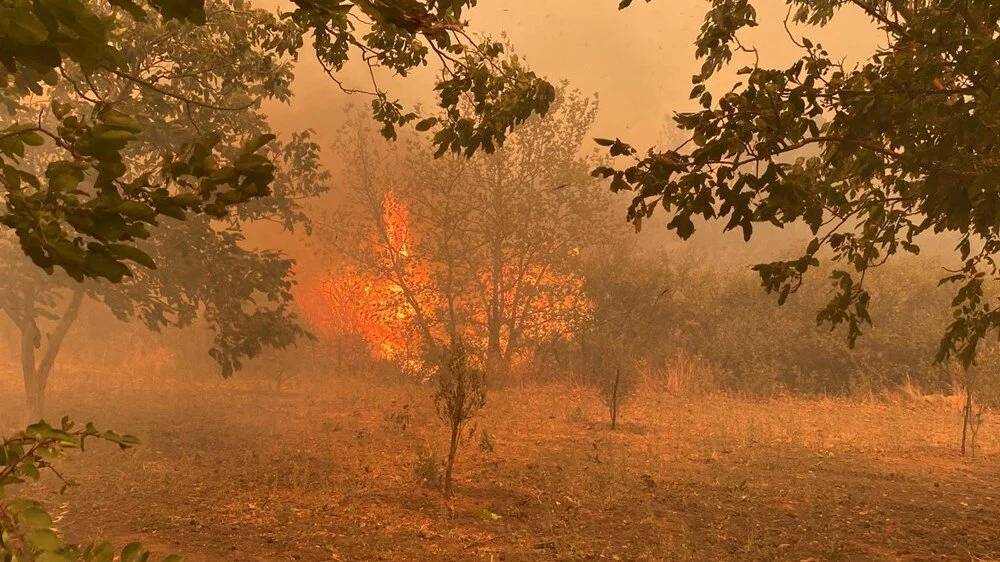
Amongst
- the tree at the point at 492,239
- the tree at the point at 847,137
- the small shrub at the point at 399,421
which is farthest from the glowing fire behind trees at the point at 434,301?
the tree at the point at 847,137

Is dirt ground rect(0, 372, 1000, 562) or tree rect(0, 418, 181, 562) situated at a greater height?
tree rect(0, 418, 181, 562)

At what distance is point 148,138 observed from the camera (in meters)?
10.0

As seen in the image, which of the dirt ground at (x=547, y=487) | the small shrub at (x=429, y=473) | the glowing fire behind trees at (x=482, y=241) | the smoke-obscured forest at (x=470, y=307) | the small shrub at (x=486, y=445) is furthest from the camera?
the glowing fire behind trees at (x=482, y=241)

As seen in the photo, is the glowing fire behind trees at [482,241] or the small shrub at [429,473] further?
the glowing fire behind trees at [482,241]

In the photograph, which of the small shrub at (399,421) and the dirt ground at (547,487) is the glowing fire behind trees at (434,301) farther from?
the small shrub at (399,421)

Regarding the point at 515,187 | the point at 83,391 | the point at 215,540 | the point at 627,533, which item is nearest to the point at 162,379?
the point at 83,391

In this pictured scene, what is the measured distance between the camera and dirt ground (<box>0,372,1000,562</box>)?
7.22 m

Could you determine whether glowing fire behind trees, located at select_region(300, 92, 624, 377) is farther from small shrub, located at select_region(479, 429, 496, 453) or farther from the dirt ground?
small shrub, located at select_region(479, 429, 496, 453)

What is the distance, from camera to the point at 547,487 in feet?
30.4

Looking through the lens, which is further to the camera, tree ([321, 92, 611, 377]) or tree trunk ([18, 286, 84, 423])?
tree ([321, 92, 611, 377])

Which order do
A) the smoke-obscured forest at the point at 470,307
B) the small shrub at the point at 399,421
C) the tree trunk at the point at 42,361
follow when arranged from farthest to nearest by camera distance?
the small shrub at the point at 399,421
the tree trunk at the point at 42,361
the smoke-obscured forest at the point at 470,307

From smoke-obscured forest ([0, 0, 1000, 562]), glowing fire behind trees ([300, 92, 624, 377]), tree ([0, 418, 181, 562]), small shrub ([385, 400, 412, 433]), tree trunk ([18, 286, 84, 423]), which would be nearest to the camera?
tree ([0, 418, 181, 562])

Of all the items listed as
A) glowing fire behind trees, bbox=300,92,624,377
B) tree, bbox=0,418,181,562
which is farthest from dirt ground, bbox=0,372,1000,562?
glowing fire behind trees, bbox=300,92,624,377

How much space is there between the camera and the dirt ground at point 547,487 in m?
7.22
